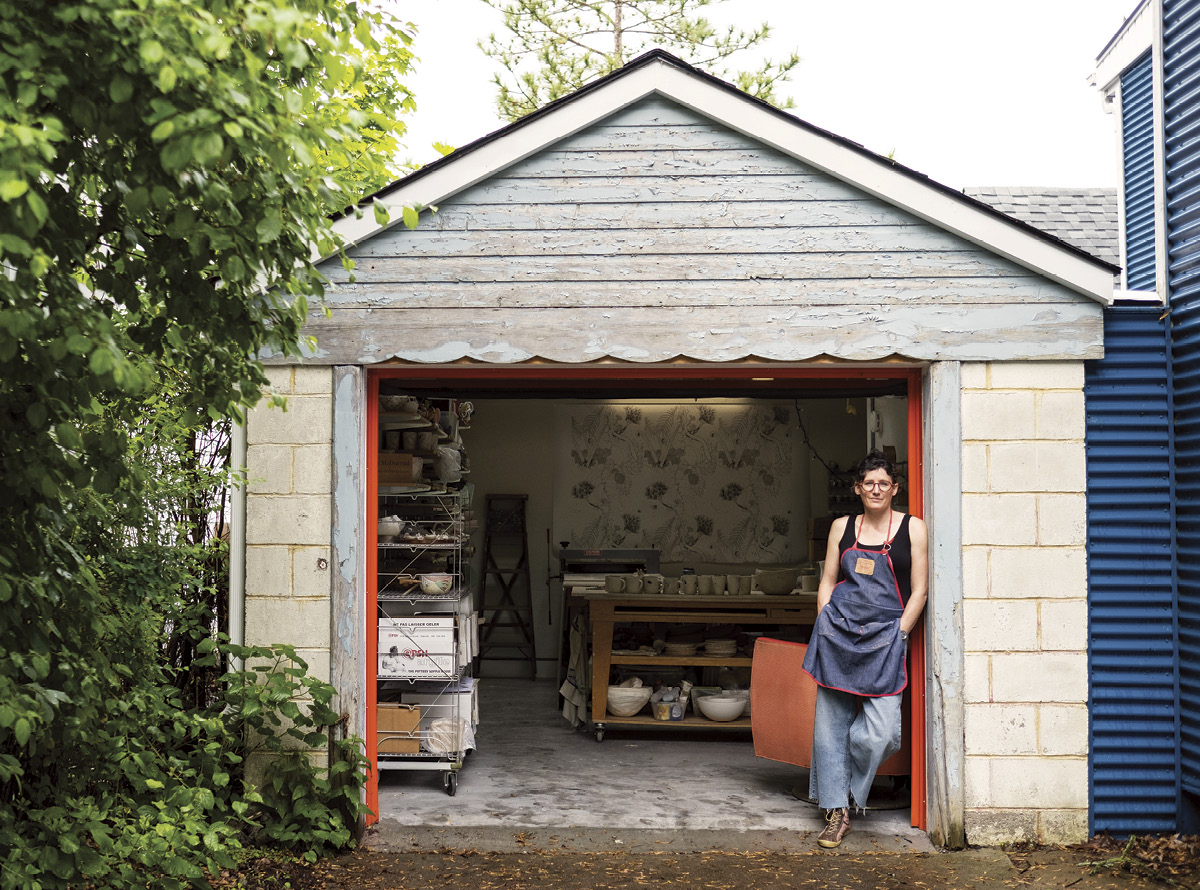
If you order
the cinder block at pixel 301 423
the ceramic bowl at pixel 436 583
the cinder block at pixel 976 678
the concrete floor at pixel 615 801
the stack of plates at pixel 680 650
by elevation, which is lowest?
the concrete floor at pixel 615 801

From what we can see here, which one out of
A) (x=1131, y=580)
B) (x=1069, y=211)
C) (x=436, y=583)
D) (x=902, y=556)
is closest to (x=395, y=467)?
(x=436, y=583)

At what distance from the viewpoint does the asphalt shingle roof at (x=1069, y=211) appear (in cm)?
1045

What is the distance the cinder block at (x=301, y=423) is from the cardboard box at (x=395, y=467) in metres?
1.00

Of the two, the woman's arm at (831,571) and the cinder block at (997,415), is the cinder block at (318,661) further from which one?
the cinder block at (997,415)

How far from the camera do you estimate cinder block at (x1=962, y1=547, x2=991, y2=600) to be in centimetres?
511

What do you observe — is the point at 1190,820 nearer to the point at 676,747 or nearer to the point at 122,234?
the point at 676,747

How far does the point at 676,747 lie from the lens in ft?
23.8

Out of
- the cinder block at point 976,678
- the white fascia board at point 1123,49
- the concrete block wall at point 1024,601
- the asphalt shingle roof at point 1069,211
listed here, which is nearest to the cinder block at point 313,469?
the concrete block wall at point 1024,601

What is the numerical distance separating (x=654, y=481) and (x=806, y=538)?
1669 mm

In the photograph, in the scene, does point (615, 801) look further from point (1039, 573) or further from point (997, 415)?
point (997, 415)

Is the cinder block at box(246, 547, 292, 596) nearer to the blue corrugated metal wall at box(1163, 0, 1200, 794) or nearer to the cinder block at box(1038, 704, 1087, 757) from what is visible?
the cinder block at box(1038, 704, 1087, 757)

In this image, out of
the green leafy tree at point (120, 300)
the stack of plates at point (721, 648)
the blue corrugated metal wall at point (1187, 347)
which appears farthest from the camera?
the stack of plates at point (721, 648)

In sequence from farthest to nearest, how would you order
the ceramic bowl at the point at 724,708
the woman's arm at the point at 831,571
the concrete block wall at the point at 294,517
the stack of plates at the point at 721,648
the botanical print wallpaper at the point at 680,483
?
1. the botanical print wallpaper at the point at 680,483
2. the stack of plates at the point at 721,648
3. the ceramic bowl at the point at 724,708
4. the woman's arm at the point at 831,571
5. the concrete block wall at the point at 294,517

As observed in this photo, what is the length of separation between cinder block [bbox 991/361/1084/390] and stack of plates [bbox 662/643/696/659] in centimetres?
330
